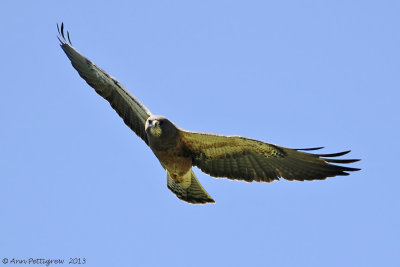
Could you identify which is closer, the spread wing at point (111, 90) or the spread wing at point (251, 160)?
the spread wing at point (251, 160)

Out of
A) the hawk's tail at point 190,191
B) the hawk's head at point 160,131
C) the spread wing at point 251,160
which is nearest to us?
the hawk's head at point 160,131

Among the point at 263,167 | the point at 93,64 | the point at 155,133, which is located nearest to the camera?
the point at 155,133

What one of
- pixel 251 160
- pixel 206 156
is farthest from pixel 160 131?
pixel 251 160

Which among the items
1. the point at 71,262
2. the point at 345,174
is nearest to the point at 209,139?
the point at 345,174

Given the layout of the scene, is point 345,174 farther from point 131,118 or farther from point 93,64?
point 93,64

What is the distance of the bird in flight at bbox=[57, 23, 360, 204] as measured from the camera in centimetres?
1095

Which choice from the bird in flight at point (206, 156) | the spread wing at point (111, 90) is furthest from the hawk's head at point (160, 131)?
the spread wing at point (111, 90)

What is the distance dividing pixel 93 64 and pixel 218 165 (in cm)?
337

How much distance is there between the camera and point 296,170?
1131cm

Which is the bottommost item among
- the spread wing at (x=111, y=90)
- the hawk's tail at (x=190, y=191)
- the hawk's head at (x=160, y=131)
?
the hawk's tail at (x=190, y=191)

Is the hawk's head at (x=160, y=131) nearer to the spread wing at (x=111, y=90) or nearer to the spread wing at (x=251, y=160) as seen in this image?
the spread wing at (x=251, y=160)

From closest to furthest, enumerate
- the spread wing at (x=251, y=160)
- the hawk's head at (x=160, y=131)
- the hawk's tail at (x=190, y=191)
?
the hawk's head at (x=160, y=131)
the spread wing at (x=251, y=160)
the hawk's tail at (x=190, y=191)

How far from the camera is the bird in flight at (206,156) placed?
1095 centimetres

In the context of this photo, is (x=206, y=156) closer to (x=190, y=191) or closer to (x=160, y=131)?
(x=190, y=191)
